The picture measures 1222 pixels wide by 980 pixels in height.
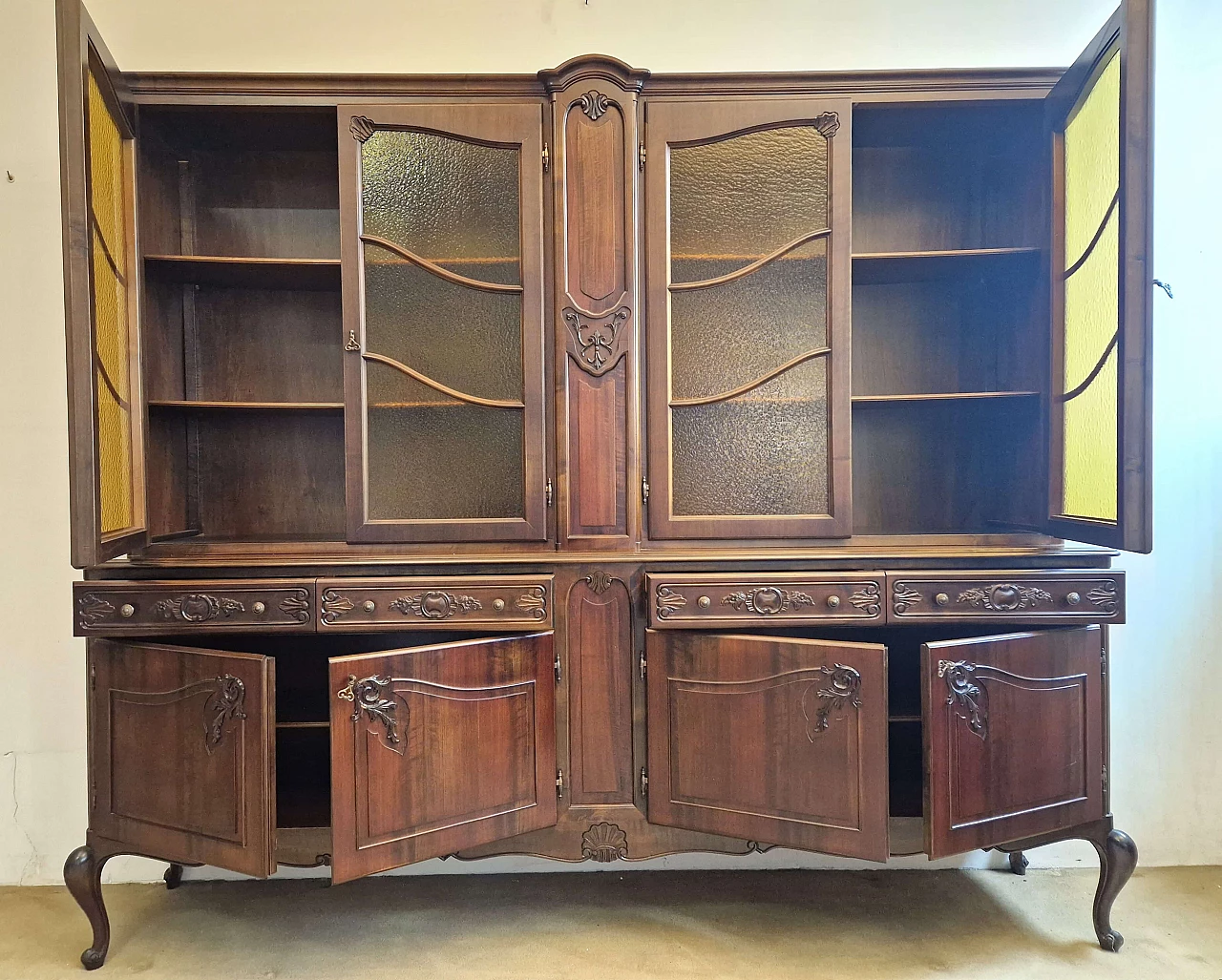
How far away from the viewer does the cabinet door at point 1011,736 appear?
1.64 metres

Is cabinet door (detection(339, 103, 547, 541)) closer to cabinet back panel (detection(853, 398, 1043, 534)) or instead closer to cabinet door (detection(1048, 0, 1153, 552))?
cabinet back panel (detection(853, 398, 1043, 534))

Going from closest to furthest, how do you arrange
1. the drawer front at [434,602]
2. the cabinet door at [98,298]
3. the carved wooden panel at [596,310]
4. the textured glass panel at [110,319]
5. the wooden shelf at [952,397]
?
the cabinet door at [98,298]
the textured glass panel at [110,319]
the drawer front at [434,602]
the carved wooden panel at [596,310]
the wooden shelf at [952,397]

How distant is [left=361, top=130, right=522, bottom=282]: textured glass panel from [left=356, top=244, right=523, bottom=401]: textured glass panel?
0.19 feet

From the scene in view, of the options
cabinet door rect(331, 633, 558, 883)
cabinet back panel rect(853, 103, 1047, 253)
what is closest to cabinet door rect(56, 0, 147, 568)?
cabinet door rect(331, 633, 558, 883)

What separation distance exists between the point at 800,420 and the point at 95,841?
5.94 feet

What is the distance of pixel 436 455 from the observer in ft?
6.27

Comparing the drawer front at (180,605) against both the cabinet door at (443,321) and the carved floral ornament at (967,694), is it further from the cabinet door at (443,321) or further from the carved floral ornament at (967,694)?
the carved floral ornament at (967,694)

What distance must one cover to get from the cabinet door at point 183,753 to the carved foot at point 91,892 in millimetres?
79

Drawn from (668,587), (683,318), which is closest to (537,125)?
(683,318)

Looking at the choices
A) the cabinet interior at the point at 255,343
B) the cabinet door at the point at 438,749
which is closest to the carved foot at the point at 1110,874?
the cabinet door at the point at 438,749

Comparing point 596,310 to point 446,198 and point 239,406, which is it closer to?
point 446,198

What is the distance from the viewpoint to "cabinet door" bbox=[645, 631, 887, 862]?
166 centimetres

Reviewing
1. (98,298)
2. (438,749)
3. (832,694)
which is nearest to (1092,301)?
(832,694)

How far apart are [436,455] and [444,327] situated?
30 cm
